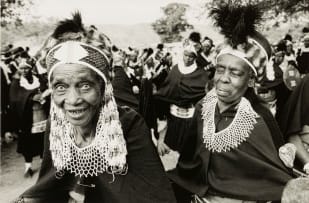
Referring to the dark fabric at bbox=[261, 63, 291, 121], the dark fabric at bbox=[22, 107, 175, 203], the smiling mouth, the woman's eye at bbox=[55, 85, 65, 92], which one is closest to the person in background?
the dark fabric at bbox=[22, 107, 175, 203]

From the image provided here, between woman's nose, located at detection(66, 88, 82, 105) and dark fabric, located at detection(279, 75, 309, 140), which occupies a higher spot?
woman's nose, located at detection(66, 88, 82, 105)

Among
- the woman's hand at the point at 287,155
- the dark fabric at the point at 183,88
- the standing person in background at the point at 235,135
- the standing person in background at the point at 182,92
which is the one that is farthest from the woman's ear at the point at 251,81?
the dark fabric at the point at 183,88

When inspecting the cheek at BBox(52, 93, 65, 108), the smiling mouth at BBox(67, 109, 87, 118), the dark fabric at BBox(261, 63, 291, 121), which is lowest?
the dark fabric at BBox(261, 63, 291, 121)

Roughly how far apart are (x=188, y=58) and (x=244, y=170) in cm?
577

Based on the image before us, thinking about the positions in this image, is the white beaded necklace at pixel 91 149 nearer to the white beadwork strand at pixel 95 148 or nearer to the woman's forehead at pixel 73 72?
the white beadwork strand at pixel 95 148

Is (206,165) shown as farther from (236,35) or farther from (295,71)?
(295,71)

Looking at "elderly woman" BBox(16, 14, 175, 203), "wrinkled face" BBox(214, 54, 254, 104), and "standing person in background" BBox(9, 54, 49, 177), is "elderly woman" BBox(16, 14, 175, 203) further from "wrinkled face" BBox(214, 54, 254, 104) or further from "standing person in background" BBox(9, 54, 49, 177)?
"standing person in background" BBox(9, 54, 49, 177)

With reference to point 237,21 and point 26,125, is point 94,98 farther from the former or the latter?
point 26,125

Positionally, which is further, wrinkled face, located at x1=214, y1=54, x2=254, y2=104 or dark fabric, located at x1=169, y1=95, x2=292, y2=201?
wrinkled face, located at x1=214, y1=54, x2=254, y2=104

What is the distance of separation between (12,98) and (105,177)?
298 inches

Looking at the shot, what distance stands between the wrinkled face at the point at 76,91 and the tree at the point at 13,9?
1732 cm

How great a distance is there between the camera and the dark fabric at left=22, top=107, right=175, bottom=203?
2.80 meters

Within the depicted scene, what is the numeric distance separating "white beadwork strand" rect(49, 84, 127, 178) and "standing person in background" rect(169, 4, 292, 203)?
1020 mm

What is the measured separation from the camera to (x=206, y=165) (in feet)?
11.8
